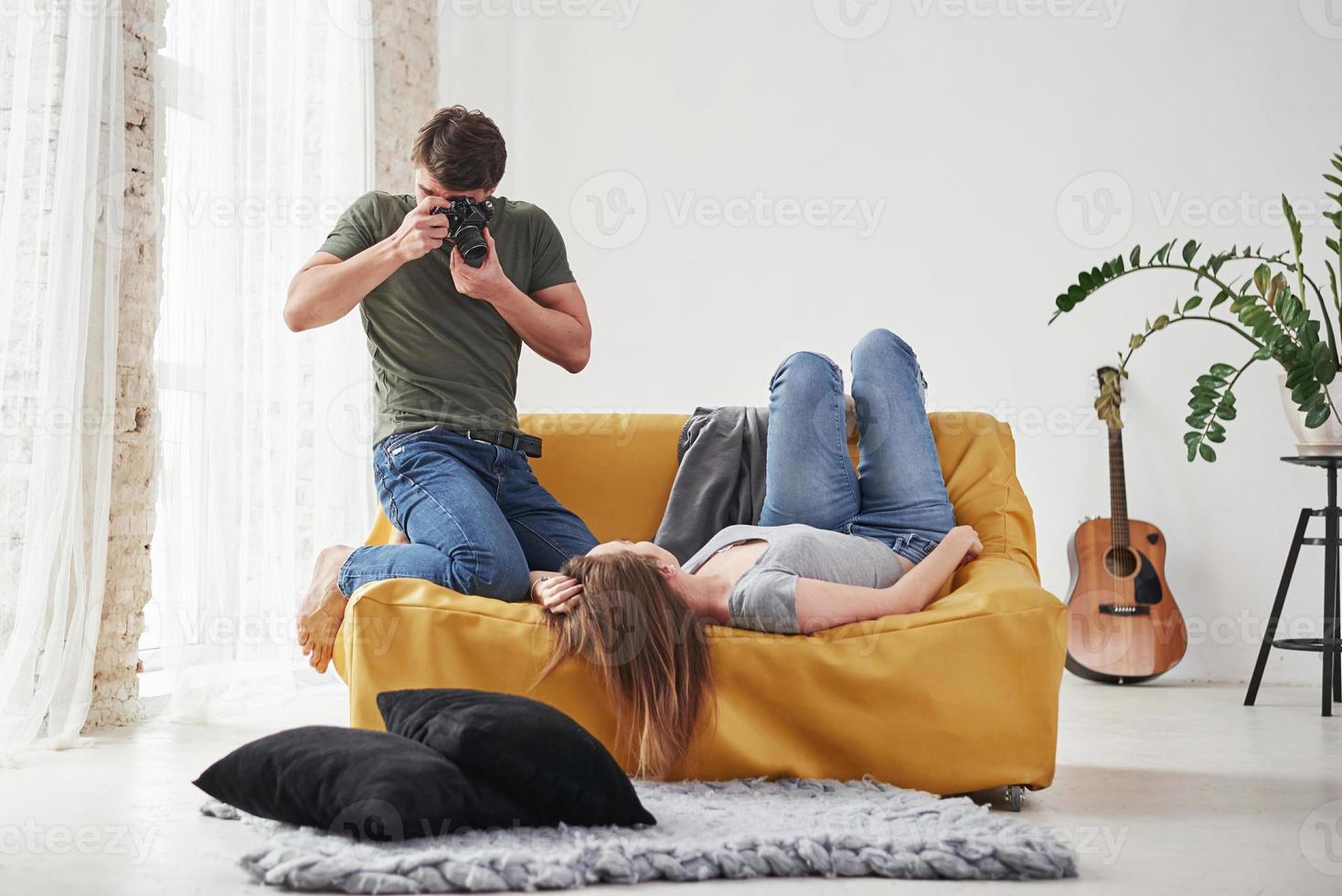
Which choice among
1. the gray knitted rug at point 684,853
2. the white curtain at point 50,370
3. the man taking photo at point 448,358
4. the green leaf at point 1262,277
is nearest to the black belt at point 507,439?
the man taking photo at point 448,358

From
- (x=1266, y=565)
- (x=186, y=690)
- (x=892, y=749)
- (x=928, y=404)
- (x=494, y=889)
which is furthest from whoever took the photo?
(x=928, y=404)

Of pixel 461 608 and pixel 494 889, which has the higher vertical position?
pixel 461 608

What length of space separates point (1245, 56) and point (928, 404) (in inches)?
60.7

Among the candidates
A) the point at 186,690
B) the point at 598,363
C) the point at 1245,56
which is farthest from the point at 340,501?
the point at 1245,56

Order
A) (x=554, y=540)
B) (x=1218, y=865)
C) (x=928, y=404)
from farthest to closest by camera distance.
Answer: (x=928, y=404), (x=554, y=540), (x=1218, y=865)

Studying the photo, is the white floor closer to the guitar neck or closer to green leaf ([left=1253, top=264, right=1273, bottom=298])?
the guitar neck

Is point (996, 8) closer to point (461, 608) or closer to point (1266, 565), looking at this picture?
point (1266, 565)

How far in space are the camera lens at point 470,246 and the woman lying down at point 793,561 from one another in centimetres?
64

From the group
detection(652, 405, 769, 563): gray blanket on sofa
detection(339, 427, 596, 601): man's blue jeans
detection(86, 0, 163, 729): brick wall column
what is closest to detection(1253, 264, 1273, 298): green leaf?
detection(652, 405, 769, 563): gray blanket on sofa

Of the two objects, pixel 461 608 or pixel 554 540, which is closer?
pixel 461 608

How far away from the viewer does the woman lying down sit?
197 centimetres

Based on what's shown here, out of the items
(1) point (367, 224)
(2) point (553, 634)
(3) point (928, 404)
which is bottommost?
(2) point (553, 634)

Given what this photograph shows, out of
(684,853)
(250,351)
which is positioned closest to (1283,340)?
(684,853)

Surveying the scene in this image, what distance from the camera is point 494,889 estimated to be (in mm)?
1522
